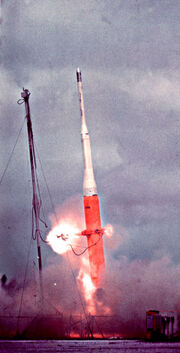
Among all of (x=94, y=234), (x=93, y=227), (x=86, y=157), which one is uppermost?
(x=86, y=157)

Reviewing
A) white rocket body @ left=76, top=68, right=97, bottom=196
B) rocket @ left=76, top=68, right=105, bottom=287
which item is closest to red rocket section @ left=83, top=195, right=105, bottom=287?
rocket @ left=76, top=68, right=105, bottom=287

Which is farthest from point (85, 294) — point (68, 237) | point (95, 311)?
point (68, 237)

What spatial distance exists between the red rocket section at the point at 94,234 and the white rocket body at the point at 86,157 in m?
0.57

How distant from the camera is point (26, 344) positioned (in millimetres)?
33781

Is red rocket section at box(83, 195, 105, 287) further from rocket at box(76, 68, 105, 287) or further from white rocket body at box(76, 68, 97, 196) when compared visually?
white rocket body at box(76, 68, 97, 196)

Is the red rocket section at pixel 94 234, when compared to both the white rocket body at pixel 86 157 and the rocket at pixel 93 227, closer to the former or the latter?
the rocket at pixel 93 227

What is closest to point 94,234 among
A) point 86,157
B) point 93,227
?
point 93,227

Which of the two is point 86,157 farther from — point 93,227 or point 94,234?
point 94,234

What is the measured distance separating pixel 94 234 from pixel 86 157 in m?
5.55

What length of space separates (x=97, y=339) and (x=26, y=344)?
21.8 ft

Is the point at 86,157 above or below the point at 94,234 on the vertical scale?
above

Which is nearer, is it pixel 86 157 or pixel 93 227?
pixel 93 227

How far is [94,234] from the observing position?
4075 centimetres

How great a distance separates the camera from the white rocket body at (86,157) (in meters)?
40.8
